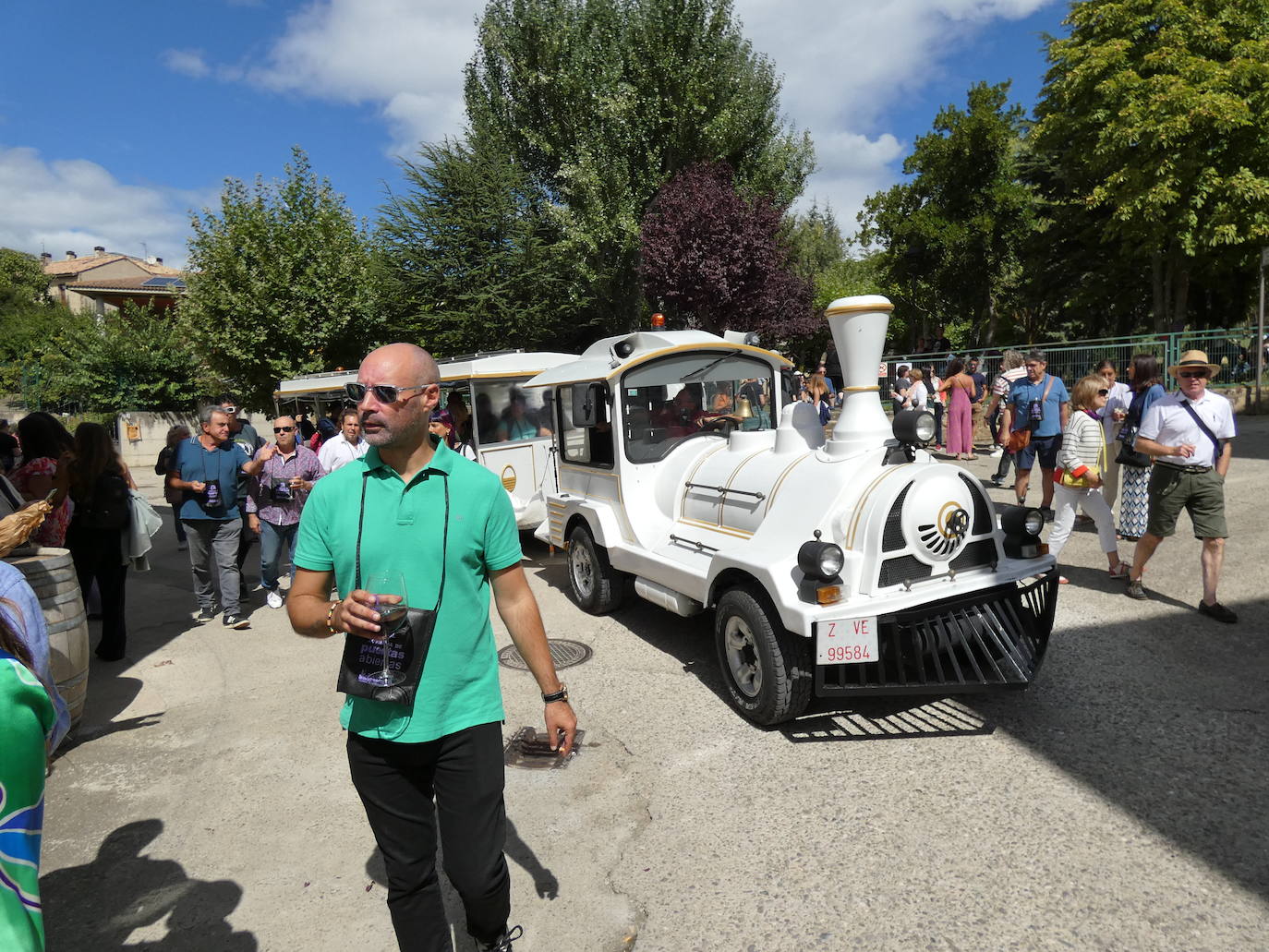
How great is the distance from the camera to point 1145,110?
18.6m

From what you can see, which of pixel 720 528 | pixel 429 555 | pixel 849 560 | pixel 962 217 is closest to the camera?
pixel 429 555

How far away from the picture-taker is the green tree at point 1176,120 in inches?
712

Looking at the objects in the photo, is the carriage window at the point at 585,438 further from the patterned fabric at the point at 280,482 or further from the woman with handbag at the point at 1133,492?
the woman with handbag at the point at 1133,492

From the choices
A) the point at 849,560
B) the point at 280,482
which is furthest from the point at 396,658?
the point at 280,482

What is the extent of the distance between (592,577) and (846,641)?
2.89 m

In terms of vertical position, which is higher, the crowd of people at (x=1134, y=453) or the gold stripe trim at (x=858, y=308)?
the gold stripe trim at (x=858, y=308)

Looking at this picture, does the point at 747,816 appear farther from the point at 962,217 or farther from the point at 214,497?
the point at 962,217

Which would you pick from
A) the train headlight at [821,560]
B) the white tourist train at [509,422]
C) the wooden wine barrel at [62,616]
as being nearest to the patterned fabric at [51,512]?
the wooden wine barrel at [62,616]

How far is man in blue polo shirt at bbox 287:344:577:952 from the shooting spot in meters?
2.08

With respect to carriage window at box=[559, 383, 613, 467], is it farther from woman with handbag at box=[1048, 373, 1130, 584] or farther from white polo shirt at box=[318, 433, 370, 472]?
woman with handbag at box=[1048, 373, 1130, 584]

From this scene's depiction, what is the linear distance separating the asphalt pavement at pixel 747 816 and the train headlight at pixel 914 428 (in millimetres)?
1514

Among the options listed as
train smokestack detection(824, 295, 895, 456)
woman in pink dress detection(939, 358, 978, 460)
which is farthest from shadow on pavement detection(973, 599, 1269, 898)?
woman in pink dress detection(939, 358, 978, 460)

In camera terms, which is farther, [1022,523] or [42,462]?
[42,462]

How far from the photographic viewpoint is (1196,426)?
5.14m
